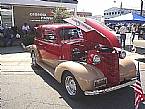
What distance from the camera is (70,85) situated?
5.74 m

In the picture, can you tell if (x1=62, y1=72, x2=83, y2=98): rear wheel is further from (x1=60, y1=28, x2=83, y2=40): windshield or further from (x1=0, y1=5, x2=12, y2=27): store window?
(x1=0, y1=5, x2=12, y2=27): store window

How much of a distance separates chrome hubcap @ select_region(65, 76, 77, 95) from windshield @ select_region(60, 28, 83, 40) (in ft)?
5.24

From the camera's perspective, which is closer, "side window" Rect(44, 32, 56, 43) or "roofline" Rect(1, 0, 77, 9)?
"side window" Rect(44, 32, 56, 43)

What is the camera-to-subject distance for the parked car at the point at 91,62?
5223 millimetres

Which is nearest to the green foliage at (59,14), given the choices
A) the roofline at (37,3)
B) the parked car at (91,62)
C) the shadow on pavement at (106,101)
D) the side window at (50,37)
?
the roofline at (37,3)

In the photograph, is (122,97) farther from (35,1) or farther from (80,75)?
(35,1)

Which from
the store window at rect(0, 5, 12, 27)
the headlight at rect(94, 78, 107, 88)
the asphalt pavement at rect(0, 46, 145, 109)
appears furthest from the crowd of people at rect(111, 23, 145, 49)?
the store window at rect(0, 5, 12, 27)

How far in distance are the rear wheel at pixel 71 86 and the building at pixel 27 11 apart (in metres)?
12.8

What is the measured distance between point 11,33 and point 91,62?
11.5 meters

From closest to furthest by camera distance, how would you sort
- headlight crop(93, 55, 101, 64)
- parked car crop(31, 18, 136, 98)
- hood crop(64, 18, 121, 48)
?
parked car crop(31, 18, 136, 98)
headlight crop(93, 55, 101, 64)
hood crop(64, 18, 121, 48)

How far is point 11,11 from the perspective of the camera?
17688mm

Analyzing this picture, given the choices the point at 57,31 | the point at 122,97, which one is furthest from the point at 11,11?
the point at 122,97

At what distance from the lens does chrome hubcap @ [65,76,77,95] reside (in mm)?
5590

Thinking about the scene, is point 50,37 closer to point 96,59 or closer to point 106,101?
point 96,59
